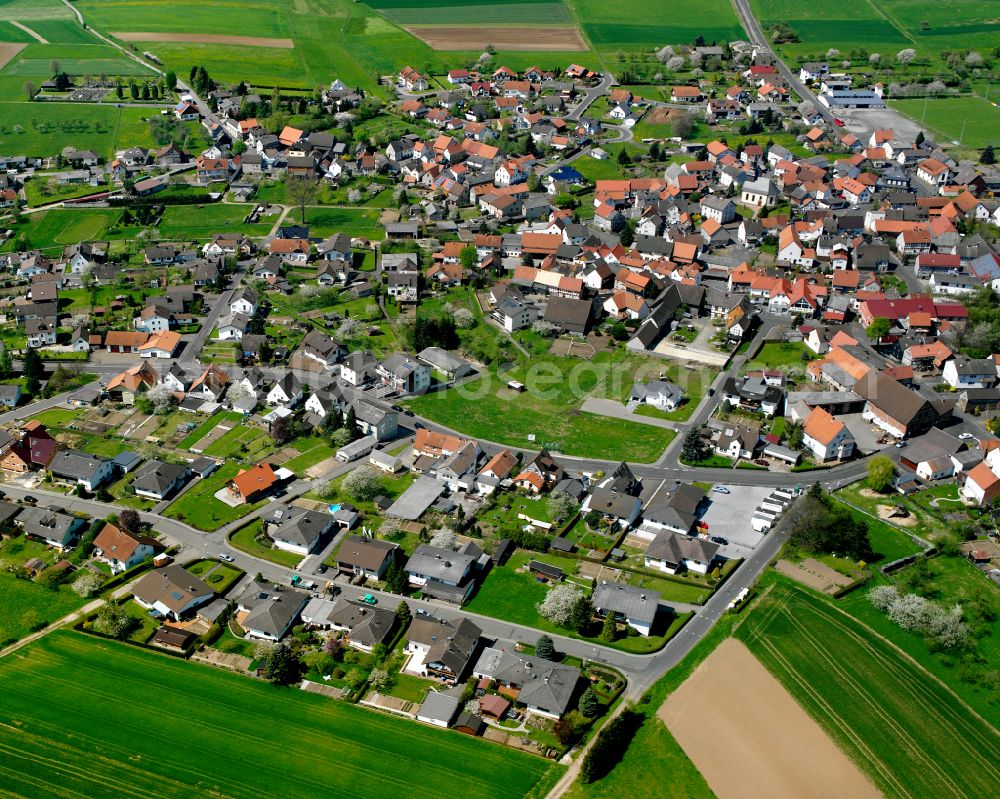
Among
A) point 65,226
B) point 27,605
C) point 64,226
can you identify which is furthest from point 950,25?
point 27,605

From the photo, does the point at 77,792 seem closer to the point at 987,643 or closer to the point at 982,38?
the point at 987,643

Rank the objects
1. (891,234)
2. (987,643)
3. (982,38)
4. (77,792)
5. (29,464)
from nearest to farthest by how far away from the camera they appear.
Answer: (77,792) < (987,643) < (29,464) < (891,234) < (982,38)

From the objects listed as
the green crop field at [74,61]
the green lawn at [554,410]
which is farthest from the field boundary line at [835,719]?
the green crop field at [74,61]

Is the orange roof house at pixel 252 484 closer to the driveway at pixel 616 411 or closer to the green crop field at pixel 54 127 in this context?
the driveway at pixel 616 411

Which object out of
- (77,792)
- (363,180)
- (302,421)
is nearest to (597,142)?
(363,180)

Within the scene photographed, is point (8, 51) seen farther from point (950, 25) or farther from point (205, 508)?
point (950, 25)

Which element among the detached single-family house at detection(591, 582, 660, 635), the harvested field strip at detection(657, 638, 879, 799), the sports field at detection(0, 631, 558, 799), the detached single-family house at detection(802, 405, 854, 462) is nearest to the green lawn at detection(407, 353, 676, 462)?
the detached single-family house at detection(802, 405, 854, 462)
